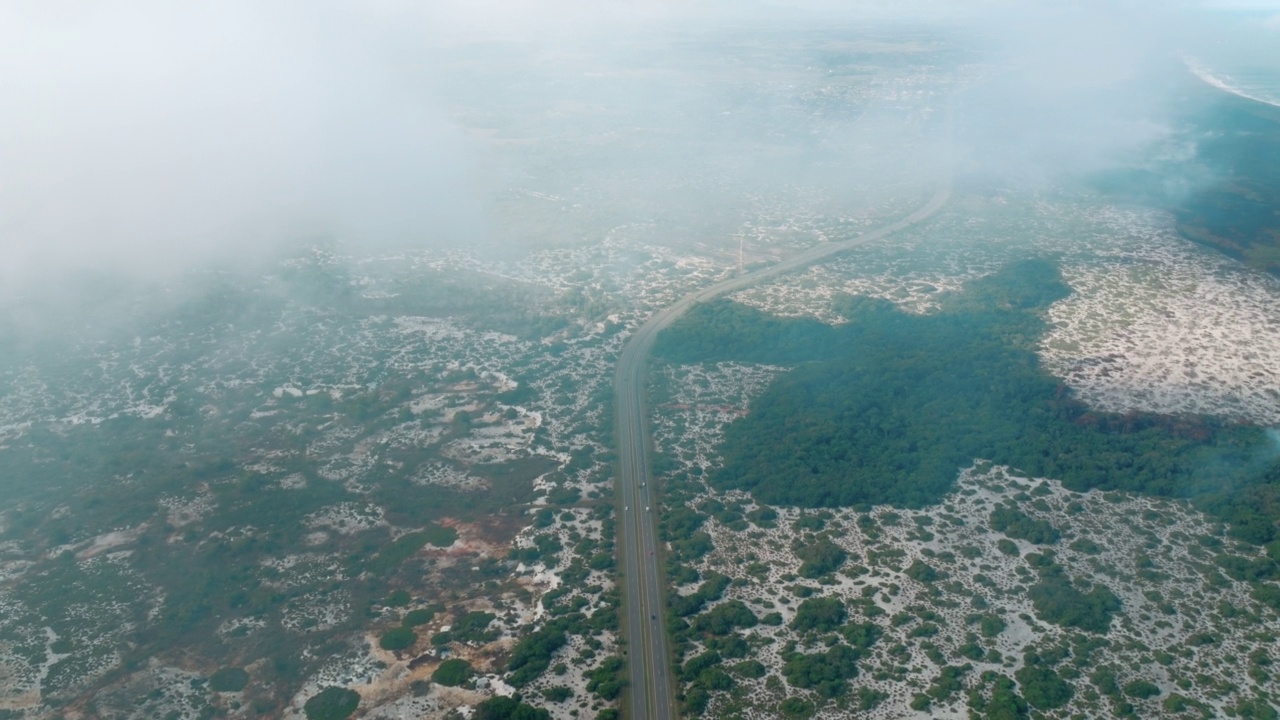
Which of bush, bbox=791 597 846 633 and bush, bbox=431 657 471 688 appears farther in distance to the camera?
bush, bbox=791 597 846 633

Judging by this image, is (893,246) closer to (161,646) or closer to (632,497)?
(632,497)

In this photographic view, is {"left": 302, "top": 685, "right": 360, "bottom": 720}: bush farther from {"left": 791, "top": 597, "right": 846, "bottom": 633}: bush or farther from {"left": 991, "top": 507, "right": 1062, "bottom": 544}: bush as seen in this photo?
{"left": 991, "top": 507, "right": 1062, "bottom": 544}: bush

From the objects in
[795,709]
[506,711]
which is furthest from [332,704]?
[795,709]

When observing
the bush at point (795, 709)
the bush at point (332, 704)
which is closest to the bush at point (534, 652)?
the bush at point (332, 704)

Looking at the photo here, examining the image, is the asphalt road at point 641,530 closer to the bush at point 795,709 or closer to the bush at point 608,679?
the bush at point 608,679

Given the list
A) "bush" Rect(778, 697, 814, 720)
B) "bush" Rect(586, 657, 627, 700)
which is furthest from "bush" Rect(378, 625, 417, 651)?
"bush" Rect(778, 697, 814, 720)

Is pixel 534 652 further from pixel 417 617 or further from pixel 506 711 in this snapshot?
pixel 417 617
